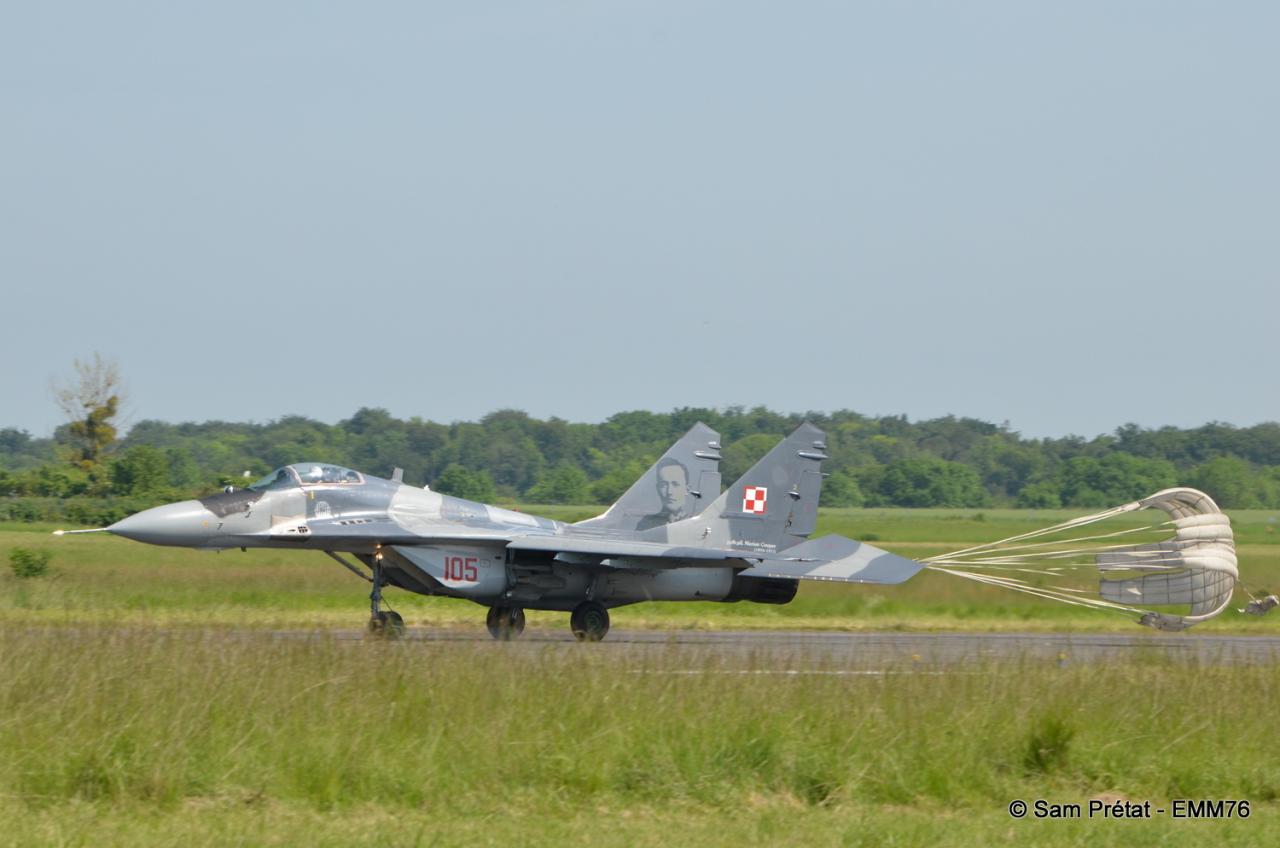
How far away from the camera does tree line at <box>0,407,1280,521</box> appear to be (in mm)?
56406

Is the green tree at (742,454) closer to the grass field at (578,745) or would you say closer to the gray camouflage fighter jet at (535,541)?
the gray camouflage fighter jet at (535,541)

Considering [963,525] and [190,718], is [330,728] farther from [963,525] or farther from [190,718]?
[963,525]

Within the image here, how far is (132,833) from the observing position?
672 cm

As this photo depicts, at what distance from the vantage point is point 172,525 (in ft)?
54.7

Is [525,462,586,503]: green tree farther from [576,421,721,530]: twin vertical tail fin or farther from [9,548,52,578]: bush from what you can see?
[576,421,721,530]: twin vertical tail fin

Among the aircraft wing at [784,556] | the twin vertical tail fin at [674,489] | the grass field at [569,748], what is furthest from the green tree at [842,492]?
the grass field at [569,748]

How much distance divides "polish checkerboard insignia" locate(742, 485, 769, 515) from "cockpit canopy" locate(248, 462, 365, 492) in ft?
17.7

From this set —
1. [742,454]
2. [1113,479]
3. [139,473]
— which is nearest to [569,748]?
[139,473]

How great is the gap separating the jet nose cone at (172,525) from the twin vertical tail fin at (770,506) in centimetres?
623

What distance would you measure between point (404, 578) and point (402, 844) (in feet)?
38.3

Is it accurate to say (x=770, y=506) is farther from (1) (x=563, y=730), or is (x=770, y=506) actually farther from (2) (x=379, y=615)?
(1) (x=563, y=730)

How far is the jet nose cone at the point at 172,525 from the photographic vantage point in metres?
16.5

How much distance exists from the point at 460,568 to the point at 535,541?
100cm

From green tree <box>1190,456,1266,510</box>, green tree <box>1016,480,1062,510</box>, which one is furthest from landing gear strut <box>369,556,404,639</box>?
green tree <box>1016,480,1062,510</box>
